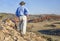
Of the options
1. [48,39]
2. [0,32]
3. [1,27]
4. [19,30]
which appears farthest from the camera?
[48,39]

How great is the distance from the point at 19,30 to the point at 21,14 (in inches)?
49.7

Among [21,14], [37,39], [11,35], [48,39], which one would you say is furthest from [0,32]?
[48,39]

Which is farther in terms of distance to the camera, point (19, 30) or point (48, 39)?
point (48, 39)

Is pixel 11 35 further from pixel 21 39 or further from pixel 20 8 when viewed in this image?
pixel 20 8

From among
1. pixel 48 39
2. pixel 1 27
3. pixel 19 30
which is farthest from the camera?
pixel 48 39

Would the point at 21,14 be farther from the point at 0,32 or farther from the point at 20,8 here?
the point at 0,32

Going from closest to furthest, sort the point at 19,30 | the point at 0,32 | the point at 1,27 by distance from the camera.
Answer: the point at 0,32 < the point at 1,27 < the point at 19,30

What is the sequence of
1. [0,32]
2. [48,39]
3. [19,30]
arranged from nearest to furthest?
[0,32], [19,30], [48,39]

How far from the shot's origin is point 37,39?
44.4 feet

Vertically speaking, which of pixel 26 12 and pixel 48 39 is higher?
pixel 26 12

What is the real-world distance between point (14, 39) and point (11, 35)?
340 millimetres

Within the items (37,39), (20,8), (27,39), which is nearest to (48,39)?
(37,39)

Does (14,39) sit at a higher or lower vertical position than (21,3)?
lower

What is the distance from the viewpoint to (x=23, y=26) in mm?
12711
